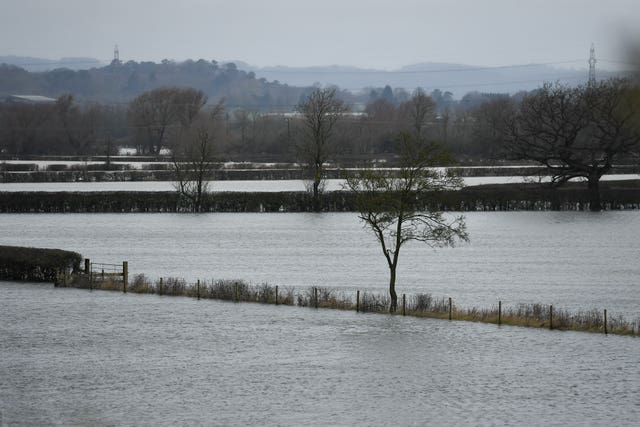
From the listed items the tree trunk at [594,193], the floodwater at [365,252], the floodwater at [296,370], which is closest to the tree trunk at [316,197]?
the floodwater at [365,252]

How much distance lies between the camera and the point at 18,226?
3568 inches

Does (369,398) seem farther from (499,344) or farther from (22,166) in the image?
(22,166)

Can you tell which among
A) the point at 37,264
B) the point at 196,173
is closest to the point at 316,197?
the point at 196,173

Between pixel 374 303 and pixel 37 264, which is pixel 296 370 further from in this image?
pixel 37 264

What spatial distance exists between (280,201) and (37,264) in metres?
50.6

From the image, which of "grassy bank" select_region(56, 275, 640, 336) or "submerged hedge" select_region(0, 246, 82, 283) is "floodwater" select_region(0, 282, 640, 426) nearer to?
"grassy bank" select_region(56, 275, 640, 336)

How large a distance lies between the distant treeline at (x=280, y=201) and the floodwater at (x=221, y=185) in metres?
16.4

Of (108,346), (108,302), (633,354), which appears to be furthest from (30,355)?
(633,354)

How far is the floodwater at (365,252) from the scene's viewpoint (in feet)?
183

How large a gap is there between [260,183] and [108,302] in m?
90.3

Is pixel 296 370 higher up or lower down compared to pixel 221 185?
lower down

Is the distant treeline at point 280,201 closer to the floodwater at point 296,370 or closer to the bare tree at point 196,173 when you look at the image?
the bare tree at point 196,173

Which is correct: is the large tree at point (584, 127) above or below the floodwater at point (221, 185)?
above

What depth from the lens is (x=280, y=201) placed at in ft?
352
